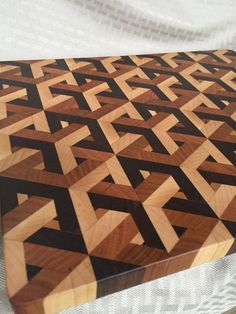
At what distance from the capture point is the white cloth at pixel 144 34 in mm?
685

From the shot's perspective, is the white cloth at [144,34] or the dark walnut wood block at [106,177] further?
the white cloth at [144,34]

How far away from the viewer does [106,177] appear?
620 mm

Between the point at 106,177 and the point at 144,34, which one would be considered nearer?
the point at 106,177

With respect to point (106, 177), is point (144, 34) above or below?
above

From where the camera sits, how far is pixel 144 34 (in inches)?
43.9

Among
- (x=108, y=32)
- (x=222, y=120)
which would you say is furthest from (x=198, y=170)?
(x=108, y=32)

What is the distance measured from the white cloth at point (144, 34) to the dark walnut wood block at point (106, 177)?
0.33ft

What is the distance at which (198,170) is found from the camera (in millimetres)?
664

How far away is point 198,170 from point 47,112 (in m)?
0.37

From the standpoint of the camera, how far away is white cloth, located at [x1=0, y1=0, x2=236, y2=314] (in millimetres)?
685

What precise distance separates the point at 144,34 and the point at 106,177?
686 millimetres

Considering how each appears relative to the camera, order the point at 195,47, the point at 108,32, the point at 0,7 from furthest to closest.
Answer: the point at 195,47, the point at 108,32, the point at 0,7

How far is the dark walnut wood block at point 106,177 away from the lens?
18.9 inches

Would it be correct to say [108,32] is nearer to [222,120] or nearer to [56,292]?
[222,120]
